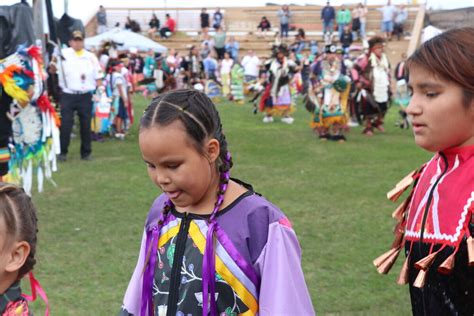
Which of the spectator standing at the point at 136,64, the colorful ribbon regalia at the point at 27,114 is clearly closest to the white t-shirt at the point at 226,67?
the spectator standing at the point at 136,64

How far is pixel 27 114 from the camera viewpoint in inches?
241

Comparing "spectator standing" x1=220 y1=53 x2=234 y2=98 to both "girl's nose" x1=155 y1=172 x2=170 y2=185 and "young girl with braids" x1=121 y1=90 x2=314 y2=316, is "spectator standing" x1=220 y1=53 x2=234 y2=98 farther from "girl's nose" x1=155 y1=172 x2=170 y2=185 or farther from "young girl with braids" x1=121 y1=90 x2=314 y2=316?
"girl's nose" x1=155 y1=172 x2=170 y2=185

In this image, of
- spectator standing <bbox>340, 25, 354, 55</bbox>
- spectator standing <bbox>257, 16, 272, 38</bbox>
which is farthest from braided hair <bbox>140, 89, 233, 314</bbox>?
spectator standing <bbox>257, 16, 272, 38</bbox>

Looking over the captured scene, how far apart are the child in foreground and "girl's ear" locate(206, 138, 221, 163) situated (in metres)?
0.56

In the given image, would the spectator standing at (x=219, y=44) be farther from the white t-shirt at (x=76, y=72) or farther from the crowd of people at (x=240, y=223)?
the crowd of people at (x=240, y=223)

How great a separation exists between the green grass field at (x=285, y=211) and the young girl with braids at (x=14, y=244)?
2.10 meters

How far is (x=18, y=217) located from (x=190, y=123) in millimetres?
550

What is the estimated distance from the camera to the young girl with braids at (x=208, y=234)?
2.11 m

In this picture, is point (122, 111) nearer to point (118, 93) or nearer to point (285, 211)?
point (118, 93)

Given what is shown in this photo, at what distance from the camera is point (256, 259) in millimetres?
2152

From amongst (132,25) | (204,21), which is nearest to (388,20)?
(204,21)

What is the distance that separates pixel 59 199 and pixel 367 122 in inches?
274

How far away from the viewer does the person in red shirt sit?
1287 inches

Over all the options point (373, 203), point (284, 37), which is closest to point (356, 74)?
point (373, 203)
